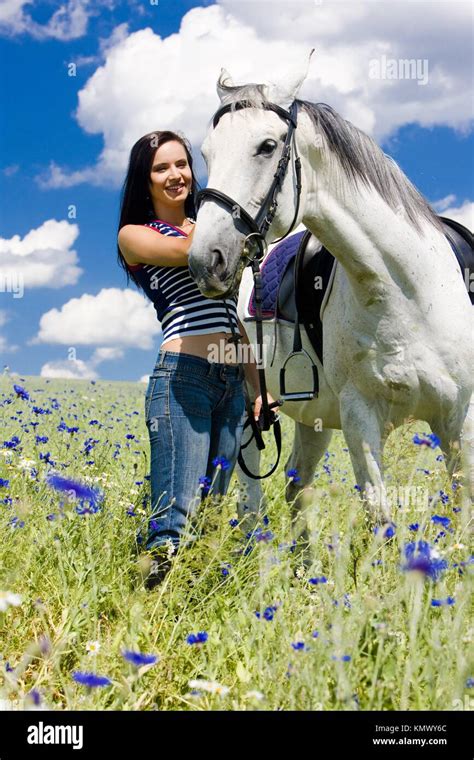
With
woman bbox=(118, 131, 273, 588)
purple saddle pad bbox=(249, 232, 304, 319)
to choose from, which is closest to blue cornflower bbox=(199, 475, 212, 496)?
woman bbox=(118, 131, 273, 588)

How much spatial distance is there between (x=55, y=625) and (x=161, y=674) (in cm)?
63

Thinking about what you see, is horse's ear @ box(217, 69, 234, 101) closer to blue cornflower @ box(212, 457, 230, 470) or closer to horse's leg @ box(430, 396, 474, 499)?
blue cornflower @ box(212, 457, 230, 470)

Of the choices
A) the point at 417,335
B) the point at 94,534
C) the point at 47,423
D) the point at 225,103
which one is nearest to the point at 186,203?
the point at 225,103

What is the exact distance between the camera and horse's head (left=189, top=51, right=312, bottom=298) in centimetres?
271

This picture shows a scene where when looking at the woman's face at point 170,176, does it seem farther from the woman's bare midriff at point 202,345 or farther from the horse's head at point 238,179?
the woman's bare midriff at point 202,345

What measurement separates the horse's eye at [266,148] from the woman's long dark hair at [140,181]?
1.47 ft

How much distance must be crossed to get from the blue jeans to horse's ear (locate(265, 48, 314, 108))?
1.28 meters

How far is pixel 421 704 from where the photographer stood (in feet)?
5.76

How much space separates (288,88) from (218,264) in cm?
105

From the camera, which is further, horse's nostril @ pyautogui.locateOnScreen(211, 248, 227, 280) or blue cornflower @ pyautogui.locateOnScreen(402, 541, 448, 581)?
horse's nostril @ pyautogui.locateOnScreen(211, 248, 227, 280)

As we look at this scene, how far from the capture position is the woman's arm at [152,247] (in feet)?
9.27
